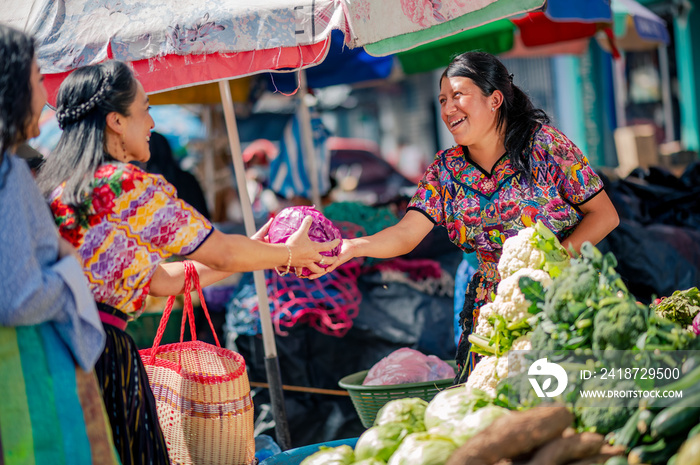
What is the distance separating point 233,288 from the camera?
16.6 feet

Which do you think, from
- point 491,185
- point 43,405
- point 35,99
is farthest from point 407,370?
point 35,99

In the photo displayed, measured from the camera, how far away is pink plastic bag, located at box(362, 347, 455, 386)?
11.2ft

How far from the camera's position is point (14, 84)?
1.89 metres

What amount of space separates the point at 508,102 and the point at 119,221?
68.0 inches

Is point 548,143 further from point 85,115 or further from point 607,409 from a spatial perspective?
point 85,115

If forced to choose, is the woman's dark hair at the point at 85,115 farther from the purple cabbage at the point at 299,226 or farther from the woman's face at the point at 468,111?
the woman's face at the point at 468,111

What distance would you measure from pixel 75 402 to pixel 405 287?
9.87 ft

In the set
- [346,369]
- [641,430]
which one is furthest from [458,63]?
[346,369]

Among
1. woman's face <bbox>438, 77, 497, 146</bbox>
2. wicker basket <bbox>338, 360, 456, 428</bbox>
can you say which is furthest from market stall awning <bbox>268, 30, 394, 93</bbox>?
wicker basket <bbox>338, 360, 456, 428</bbox>

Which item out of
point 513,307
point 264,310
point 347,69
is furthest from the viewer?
point 347,69

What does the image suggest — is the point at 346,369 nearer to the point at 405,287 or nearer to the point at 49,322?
the point at 405,287

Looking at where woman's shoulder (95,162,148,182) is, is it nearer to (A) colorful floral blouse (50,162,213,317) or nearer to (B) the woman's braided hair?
(A) colorful floral blouse (50,162,213,317)

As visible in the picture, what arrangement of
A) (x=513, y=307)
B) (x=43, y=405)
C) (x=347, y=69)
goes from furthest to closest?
(x=347, y=69) → (x=513, y=307) → (x=43, y=405)

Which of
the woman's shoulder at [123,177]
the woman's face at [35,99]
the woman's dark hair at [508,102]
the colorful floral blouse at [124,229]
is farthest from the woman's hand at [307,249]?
the woman's face at [35,99]
